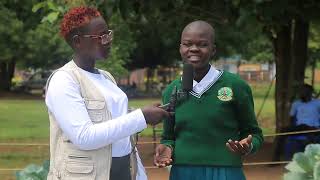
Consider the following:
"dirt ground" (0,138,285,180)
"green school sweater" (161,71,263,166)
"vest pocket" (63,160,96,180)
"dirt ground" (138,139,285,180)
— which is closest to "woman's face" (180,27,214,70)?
"green school sweater" (161,71,263,166)

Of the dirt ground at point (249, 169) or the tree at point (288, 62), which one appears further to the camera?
the tree at point (288, 62)

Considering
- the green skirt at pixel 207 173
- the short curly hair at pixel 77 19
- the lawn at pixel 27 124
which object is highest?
the short curly hair at pixel 77 19

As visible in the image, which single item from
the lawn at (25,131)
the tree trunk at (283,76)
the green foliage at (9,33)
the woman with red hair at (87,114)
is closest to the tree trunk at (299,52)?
the tree trunk at (283,76)

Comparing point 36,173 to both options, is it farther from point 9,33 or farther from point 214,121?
A: point 9,33

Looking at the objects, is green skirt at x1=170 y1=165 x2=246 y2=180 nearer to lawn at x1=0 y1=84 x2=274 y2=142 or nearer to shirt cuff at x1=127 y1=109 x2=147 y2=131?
shirt cuff at x1=127 y1=109 x2=147 y2=131

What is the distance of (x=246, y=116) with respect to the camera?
9.80 ft

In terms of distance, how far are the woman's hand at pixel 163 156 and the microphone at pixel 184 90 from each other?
0.79 ft

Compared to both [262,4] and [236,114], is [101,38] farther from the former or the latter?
[262,4]

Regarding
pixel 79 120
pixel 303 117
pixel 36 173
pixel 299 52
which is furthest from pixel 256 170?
pixel 79 120

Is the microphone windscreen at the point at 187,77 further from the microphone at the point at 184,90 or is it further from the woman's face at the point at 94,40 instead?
the woman's face at the point at 94,40

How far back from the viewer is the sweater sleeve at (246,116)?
9.71 ft

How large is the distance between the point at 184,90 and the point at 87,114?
512 mm

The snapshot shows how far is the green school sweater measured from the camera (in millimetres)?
2938

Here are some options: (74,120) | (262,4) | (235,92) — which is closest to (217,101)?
(235,92)
